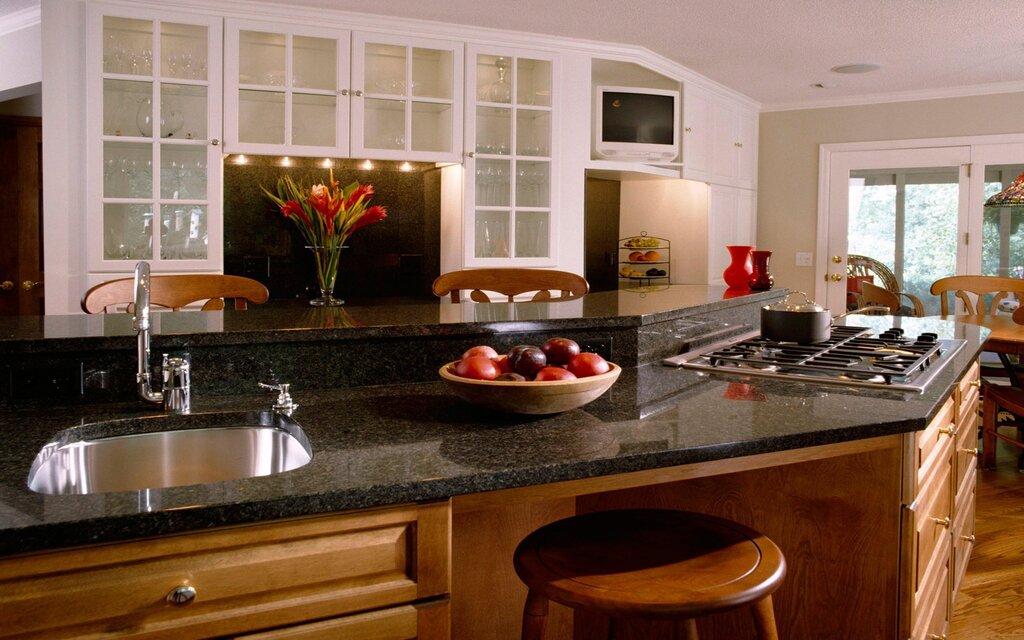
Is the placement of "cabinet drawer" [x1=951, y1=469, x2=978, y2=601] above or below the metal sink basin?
below

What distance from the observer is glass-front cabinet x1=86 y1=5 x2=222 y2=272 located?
3.75 metres

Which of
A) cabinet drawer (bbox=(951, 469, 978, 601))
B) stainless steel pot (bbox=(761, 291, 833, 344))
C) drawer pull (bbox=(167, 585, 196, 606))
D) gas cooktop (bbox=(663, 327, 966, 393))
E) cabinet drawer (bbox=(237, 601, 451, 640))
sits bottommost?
cabinet drawer (bbox=(951, 469, 978, 601))

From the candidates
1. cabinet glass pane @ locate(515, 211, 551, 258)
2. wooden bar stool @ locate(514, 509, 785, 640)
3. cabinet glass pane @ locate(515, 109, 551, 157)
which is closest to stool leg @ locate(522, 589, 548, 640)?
wooden bar stool @ locate(514, 509, 785, 640)

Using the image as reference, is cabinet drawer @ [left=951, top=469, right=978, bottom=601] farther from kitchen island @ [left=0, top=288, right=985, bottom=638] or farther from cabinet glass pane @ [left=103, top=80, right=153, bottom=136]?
cabinet glass pane @ [left=103, top=80, right=153, bottom=136]

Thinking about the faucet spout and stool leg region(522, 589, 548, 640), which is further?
the faucet spout

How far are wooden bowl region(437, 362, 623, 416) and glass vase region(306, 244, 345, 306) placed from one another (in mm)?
3004

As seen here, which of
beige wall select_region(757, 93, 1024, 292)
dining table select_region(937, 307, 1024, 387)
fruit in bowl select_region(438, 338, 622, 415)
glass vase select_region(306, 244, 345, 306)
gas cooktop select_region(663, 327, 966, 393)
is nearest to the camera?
fruit in bowl select_region(438, 338, 622, 415)

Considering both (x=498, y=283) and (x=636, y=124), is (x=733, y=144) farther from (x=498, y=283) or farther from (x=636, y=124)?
(x=498, y=283)

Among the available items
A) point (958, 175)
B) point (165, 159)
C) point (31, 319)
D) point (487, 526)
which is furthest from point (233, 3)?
point (958, 175)

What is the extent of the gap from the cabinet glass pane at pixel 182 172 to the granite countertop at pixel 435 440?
266 centimetres

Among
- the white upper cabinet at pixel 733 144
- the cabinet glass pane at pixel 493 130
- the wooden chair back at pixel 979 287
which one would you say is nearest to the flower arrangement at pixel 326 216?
the cabinet glass pane at pixel 493 130

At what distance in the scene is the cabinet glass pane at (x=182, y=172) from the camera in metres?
3.88

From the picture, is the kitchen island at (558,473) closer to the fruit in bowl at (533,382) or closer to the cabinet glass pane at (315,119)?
the fruit in bowl at (533,382)

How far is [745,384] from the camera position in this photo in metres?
1.76
